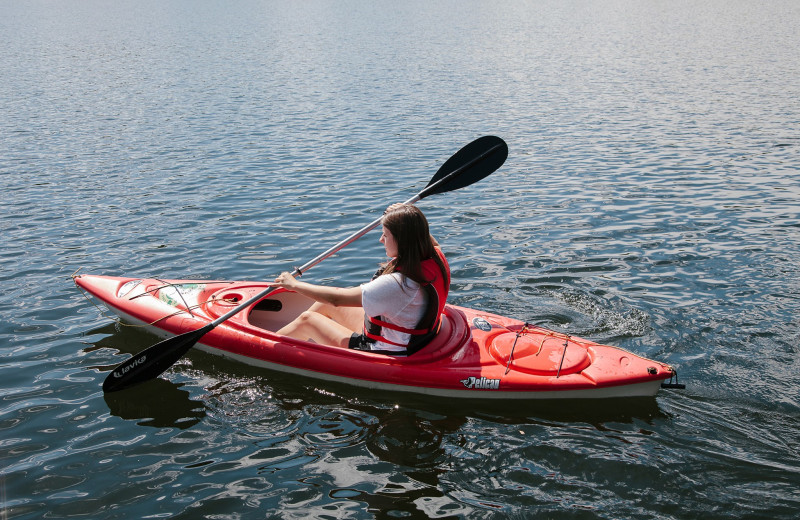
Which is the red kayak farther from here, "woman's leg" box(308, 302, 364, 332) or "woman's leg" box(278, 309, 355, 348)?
"woman's leg" box(308, 302, 364, 332)

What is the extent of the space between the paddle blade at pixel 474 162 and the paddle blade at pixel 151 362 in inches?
95.2

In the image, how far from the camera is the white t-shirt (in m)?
4.80

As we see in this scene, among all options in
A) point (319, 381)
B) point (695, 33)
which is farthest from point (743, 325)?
point (695, 33)

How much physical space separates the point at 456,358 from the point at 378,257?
2932mm

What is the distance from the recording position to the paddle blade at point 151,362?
518 cm

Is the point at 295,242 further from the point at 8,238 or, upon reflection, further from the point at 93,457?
the point at 93,457

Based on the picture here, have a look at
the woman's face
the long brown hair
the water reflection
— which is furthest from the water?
the woman's face

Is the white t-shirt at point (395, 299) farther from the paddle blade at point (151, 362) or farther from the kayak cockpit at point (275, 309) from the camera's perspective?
the paddle blade at point (151, 362)

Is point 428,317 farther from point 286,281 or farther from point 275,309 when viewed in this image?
point 275,309

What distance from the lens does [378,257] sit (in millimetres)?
7902

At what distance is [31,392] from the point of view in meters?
5.31

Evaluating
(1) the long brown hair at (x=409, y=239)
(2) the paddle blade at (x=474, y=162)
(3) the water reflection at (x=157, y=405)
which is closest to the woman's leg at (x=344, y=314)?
(1) the long brown hair at (x=409, y=239)

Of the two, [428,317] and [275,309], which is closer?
[428,317]

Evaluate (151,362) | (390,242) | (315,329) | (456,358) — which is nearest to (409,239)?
(390,242)
